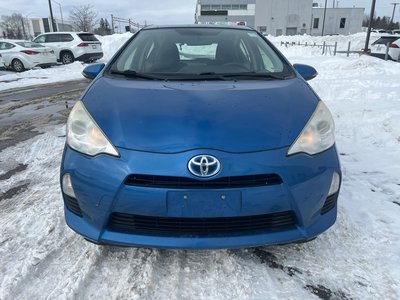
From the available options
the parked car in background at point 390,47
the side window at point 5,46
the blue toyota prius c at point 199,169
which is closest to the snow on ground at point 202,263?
the blue toyota prius c at point 199,169

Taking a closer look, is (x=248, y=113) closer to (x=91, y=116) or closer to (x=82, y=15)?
(x=91, y=116)

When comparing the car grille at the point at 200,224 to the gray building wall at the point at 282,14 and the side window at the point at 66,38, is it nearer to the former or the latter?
the side window at the point at 66,38

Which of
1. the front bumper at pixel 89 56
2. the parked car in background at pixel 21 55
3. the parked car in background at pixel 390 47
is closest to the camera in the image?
the parked car in background at pixel 21 55

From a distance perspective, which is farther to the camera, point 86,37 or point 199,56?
point 86,37

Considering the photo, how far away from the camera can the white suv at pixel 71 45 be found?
1739 centimetres

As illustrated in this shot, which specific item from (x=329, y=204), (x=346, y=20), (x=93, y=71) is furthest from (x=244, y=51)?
(x=346, y=20)

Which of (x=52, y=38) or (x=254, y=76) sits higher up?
(x=254, y=76)

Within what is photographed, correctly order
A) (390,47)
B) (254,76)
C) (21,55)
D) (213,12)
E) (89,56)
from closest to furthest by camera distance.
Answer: (254,76) → (21,55) → (390,47) → (89,56) → (213,12)

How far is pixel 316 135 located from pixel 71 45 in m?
17.6

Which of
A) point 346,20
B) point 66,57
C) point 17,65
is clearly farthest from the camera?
point 346,20

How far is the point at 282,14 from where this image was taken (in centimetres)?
6166

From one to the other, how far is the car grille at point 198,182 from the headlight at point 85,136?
211 millimetres

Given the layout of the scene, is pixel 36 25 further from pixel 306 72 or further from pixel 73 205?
pixel 73 205

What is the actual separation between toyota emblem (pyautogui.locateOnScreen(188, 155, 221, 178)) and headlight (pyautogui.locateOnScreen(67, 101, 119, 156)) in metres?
0.43
